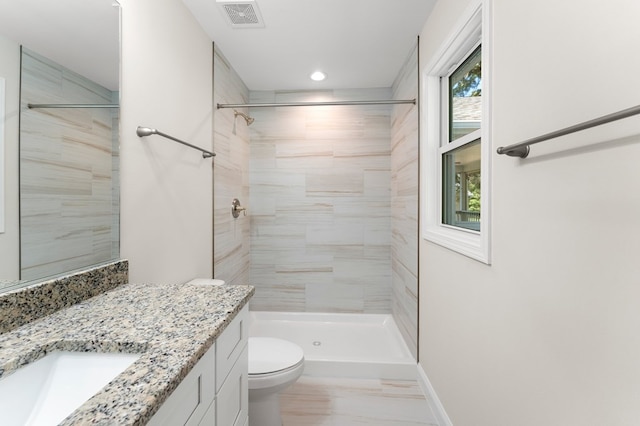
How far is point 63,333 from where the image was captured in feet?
2.57

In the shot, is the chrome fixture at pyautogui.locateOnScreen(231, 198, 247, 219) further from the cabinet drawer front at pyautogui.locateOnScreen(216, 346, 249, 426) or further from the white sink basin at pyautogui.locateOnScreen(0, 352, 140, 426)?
the white sink basin at pyautogui.locateOnScreen(0, 352, 140, 426)

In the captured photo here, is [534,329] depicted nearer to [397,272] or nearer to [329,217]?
[397,272]

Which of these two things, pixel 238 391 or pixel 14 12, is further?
pixel 238 391

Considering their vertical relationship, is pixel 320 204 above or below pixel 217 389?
above

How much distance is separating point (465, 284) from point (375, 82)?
7.27 ft

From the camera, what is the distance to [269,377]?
1.52 meters

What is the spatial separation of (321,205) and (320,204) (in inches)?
0.6

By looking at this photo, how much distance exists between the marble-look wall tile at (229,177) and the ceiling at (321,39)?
20cm

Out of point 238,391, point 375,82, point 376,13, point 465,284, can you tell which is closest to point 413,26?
point 376,13

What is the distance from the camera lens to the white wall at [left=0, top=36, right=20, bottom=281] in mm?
822

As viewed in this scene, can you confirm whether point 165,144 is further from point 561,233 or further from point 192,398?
point 561,233

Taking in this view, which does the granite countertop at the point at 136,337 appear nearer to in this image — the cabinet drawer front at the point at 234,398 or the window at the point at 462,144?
the cabinet drawer front at the point at 234,398

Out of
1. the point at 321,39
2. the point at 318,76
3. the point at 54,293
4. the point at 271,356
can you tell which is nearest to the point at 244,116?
the point at 318,76

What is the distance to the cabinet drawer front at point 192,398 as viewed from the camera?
62 cm
